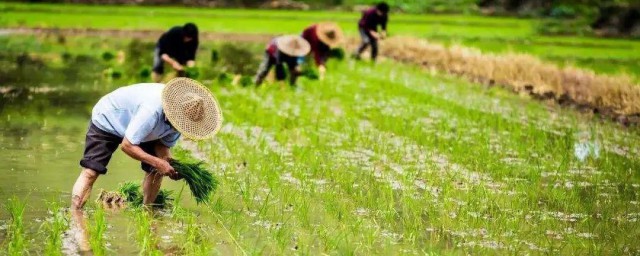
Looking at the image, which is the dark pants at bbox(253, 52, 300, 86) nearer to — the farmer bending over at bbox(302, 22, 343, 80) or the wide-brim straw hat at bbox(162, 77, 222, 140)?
the farmer bending over at bbox(302, 22, 343, 80)

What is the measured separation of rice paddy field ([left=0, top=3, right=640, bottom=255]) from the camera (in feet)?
20.2

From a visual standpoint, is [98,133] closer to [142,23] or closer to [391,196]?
[391,196]

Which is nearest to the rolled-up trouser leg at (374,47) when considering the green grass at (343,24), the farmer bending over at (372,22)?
the farmer bending over at (372,22)

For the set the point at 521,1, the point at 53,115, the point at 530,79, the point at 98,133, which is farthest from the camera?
Result: the point at 521,1

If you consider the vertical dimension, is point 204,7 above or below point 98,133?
below

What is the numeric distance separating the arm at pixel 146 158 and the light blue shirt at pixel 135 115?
4cm

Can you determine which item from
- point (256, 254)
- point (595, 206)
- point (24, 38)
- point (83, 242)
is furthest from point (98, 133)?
point (24, 38)

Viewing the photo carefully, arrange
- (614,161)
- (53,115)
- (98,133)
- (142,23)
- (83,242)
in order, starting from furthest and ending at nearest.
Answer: (142,23)
(53,115)
(614,161)
(98,133)
(83,242)

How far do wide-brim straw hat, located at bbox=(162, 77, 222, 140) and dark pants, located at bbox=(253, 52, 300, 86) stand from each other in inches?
322

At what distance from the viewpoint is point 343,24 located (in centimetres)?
3231

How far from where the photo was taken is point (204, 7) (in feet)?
124

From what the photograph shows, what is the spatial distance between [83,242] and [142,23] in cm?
2548

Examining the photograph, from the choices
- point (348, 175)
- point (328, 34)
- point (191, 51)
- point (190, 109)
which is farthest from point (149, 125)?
point (328, 34)

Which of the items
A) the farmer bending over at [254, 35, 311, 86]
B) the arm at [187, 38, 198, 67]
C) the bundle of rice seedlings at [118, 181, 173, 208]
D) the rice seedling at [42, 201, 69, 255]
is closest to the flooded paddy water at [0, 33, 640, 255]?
the rice seedling at [42, 201, 69, 255]
